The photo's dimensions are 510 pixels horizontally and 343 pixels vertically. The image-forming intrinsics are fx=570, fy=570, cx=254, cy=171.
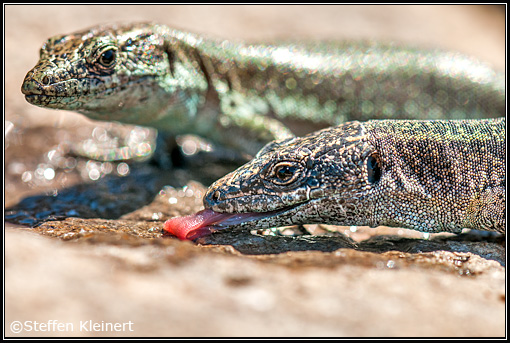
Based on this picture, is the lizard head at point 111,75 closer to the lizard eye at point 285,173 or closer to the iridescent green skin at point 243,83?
the iridescent green skin at point 243,83

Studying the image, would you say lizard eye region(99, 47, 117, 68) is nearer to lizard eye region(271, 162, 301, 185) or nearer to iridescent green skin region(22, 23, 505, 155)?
iridescent green skin region(22, 23, 505, 155)

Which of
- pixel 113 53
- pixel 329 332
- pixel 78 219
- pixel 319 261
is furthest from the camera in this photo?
pixel 113 53

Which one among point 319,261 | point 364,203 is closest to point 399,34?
point 364,203

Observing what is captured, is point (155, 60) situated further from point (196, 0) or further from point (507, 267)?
point (196, 0)

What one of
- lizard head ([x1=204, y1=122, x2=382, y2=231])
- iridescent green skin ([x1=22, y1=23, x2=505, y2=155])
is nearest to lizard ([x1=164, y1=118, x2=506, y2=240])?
lizard head ([x1=204, y1=122, x2=382, y2=231])

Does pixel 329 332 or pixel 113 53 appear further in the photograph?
pixel 113 53

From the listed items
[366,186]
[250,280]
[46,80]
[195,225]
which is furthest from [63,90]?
[250,280]

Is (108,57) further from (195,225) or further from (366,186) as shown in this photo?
(366,186)
